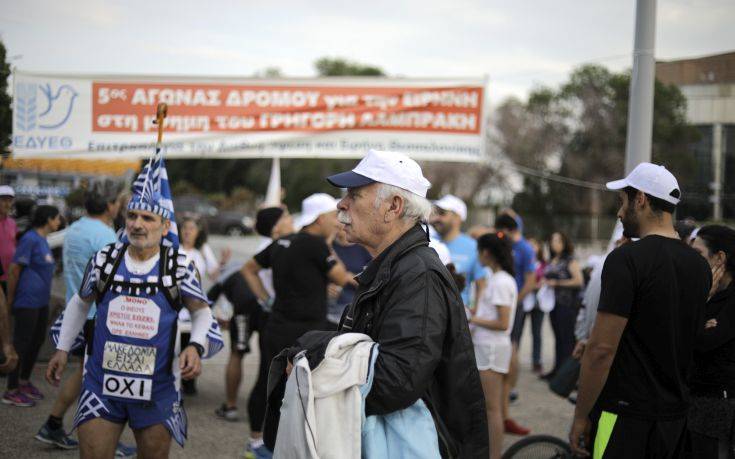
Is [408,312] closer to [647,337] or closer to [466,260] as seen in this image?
[647,337]

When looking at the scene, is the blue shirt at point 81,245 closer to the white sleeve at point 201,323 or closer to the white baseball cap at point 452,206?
the white sleeve at point 201,323

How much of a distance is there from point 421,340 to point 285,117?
6560 millimetres

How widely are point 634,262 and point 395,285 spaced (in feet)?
4.40

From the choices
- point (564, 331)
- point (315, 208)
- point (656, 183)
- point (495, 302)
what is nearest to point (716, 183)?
point (564, 331)

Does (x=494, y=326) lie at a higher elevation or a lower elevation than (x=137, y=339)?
lower

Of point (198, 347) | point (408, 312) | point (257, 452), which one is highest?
point (408, 312)

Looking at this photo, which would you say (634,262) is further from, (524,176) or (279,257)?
(524,176)

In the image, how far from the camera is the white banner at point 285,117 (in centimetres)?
801

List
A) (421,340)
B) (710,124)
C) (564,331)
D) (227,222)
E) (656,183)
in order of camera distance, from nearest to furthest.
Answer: (421,340) → (656,183) → (564,331) → (710,124) → (227,222)

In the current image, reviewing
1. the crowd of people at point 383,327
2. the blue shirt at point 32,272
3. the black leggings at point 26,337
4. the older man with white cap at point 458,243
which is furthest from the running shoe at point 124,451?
the older man with white cap at point 458,243

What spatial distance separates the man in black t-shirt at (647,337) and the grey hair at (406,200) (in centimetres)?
109

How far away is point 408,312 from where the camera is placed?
2.34m

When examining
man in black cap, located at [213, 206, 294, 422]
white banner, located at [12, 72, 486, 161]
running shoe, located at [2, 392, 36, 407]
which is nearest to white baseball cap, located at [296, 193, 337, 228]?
man in black cap, located at [213, 206, 294, 422]

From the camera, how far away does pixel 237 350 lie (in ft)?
22.2
